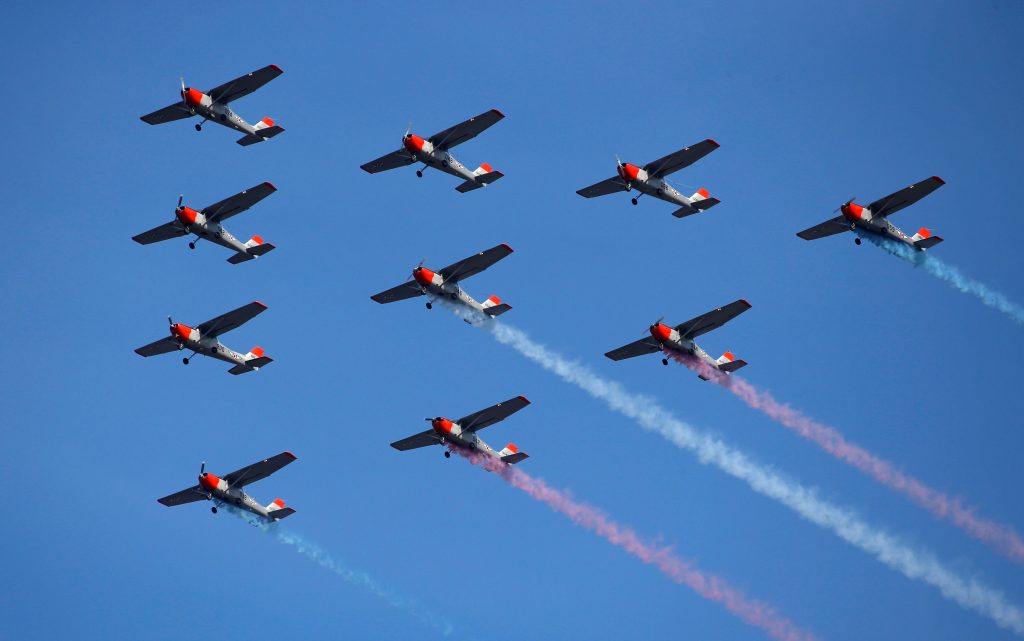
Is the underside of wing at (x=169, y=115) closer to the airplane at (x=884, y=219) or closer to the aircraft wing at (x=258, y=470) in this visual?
the aircraft wing at (x=258, y=470)

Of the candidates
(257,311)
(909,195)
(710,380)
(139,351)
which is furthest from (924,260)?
(139,351)

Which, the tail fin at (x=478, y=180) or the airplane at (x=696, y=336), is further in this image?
the tail fin at (x=478, y=180)

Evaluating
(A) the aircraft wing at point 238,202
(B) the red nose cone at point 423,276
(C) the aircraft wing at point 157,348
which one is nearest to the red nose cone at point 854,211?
(B) the red nose cone at point 423,276

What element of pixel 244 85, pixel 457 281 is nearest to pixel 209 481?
pixel 457 281

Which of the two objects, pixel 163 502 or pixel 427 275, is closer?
pixel 427 275

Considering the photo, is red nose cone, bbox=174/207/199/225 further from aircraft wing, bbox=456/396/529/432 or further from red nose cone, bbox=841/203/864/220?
red nose cone, bbox=841/203/864/220

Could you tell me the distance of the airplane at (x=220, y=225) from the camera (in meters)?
97.2

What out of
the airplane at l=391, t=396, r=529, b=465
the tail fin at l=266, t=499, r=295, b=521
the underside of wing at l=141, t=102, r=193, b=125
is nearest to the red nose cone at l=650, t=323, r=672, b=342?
the airplane at l=391, t=396, r=529, b=465

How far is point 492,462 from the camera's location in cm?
9500

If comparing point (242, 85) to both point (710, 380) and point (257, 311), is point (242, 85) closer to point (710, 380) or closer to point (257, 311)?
point (257, 311)

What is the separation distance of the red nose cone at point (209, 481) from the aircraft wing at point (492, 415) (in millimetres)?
13660

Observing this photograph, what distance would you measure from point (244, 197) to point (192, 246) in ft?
15.9

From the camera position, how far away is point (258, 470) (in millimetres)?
96062

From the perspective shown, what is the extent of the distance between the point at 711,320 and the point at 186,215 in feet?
93.0
